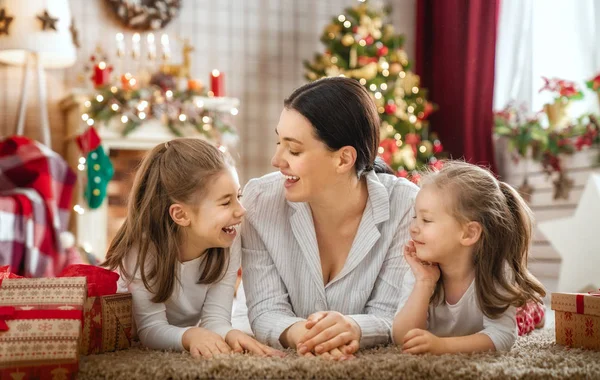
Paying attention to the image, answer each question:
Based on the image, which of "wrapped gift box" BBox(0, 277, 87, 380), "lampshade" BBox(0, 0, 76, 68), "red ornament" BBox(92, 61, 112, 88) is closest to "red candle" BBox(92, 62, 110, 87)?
"red ornament" BBox(92, 61, 112, 88)

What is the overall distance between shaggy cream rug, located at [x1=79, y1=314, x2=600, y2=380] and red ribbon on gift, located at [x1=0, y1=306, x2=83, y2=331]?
10cm

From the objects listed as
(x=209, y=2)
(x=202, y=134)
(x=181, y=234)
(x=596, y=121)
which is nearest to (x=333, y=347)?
(x=181, y=234)

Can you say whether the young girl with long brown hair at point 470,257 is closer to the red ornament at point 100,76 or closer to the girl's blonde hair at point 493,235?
the girl's blonde hair at point 493,235

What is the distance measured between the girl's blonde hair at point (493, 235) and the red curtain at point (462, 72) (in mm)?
2655

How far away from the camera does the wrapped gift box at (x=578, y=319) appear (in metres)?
1.76

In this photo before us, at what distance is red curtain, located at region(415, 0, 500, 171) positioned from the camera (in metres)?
4.58

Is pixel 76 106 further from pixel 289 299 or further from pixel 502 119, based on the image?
pixel 289 299

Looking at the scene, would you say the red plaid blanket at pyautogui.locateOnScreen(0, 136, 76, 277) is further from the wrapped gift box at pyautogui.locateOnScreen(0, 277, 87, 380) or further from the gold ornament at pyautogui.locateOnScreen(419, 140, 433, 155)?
the gold ornament at pyautogui.locateOnScreen(419, 140, 433, 155)

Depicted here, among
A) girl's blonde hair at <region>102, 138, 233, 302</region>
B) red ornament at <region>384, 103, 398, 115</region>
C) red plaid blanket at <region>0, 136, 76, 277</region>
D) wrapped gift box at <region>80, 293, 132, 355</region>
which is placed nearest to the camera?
wrapped gift box at <region>80, 293, 132, 355</region>

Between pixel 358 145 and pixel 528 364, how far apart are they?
636mm

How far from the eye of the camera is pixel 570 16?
4.12 metres

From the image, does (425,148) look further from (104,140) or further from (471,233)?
(471,233)

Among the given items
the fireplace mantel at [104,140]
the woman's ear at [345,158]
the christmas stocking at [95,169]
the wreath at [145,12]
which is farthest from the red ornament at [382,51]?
the woman's ear at [345,158]

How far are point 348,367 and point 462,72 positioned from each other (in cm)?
367
